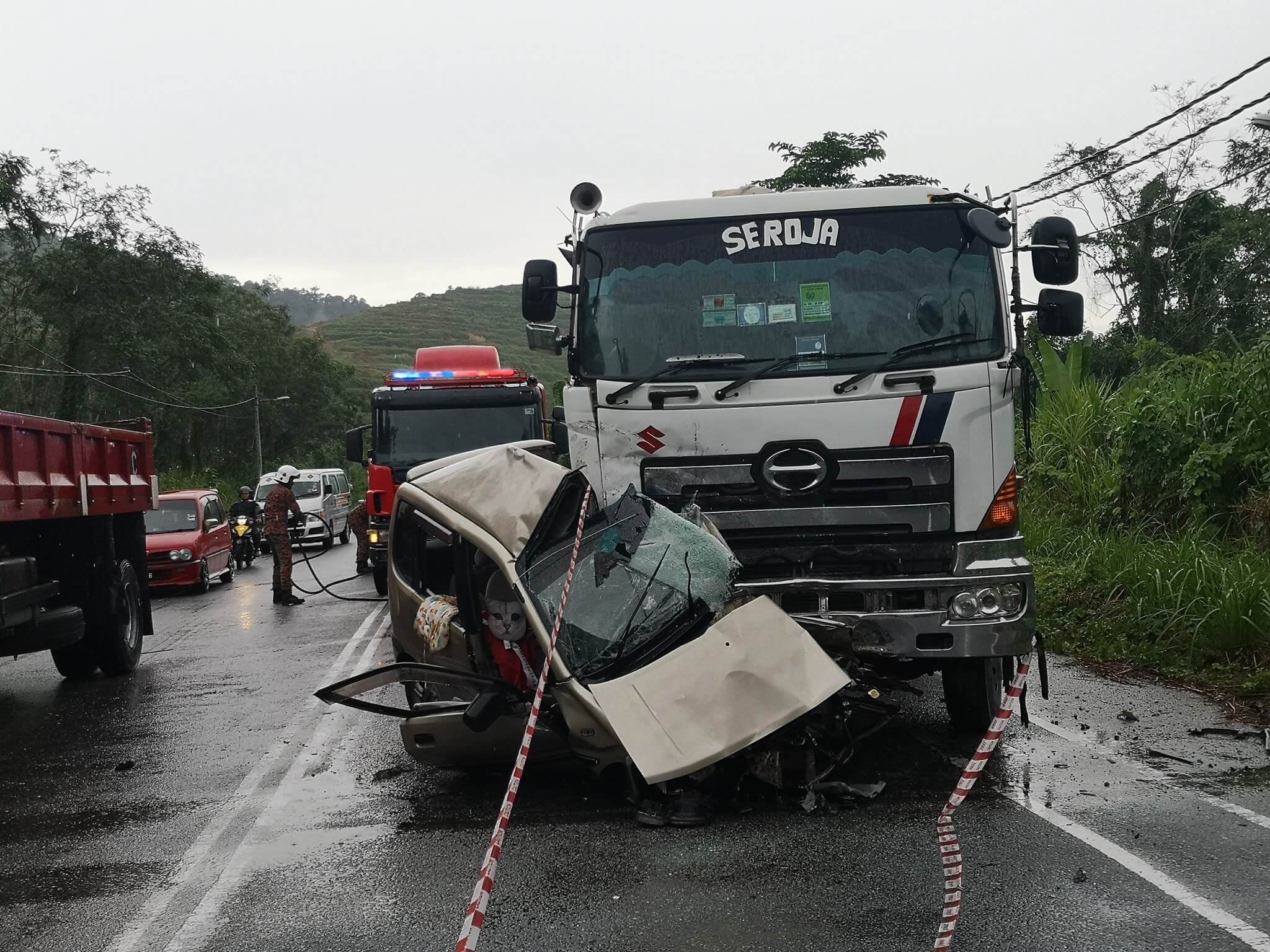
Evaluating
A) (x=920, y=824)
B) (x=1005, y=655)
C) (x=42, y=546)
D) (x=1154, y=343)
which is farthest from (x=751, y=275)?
(x=1154, y=343)

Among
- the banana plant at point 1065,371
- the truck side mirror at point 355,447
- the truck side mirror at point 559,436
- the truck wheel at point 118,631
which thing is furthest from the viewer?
the banana plant at point 1065,371

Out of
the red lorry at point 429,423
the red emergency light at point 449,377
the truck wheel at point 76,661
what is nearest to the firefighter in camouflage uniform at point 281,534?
the red lorry at point 429,423

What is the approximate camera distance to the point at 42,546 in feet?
35.5

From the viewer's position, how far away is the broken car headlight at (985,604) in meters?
6.50

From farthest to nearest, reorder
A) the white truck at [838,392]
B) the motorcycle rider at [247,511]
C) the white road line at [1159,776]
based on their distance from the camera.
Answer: the motorcycle rider at [247,511]
the white truck at [838,392]
the white road line at [1159,776]

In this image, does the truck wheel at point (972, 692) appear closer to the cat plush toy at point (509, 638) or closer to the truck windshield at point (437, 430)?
the cat plush toy at point (509, 638)

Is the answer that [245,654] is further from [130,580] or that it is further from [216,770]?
[216,770]

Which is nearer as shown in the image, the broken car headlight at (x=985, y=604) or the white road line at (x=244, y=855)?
the white road line at (x=244, y=855)

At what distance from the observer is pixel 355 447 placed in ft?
57.3

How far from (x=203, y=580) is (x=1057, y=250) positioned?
16194mm

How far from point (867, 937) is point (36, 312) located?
148ft

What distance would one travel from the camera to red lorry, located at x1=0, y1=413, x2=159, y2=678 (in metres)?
9.45

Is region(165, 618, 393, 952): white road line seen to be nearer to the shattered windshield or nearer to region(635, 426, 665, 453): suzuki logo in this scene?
the shattered windshield

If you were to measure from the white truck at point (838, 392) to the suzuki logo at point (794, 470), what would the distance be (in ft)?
0.03
